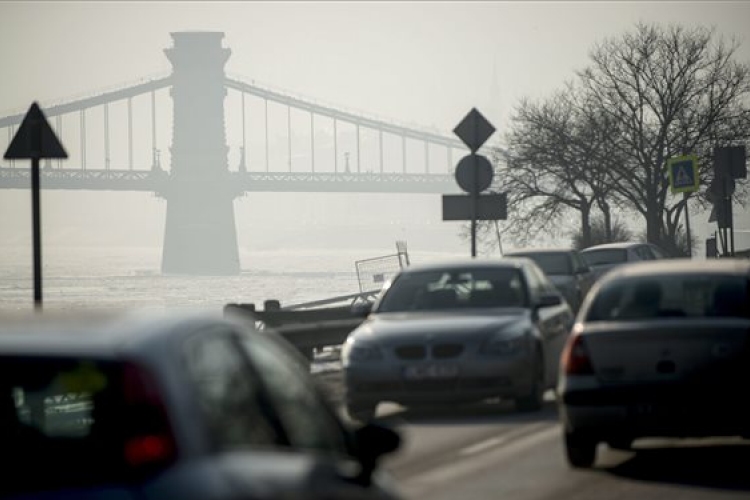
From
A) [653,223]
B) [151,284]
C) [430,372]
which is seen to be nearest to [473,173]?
[430,372]

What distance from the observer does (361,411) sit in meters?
17.4

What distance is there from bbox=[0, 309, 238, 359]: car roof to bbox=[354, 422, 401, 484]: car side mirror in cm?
63

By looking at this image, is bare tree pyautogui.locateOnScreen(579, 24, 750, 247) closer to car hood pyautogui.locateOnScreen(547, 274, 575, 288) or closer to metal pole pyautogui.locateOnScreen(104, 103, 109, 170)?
car hood pyautogui.locateOnScreen(547, 274, 575, 288)

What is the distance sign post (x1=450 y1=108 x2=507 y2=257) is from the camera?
27.0 m

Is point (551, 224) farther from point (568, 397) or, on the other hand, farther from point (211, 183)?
point (211, 183)

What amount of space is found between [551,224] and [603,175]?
3.76 m

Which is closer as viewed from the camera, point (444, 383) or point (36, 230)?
point (444, 383)

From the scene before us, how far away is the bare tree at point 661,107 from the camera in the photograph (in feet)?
213

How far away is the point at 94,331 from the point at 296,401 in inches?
32.7

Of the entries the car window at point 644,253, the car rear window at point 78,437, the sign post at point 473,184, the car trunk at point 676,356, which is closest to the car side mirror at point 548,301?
the car trunk at point 676,356

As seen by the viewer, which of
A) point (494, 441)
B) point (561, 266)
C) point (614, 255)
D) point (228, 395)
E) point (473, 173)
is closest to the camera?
point (228, 395)

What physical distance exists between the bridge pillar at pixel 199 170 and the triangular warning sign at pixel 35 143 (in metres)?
127

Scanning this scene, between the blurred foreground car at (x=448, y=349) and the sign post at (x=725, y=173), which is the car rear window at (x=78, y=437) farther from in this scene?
the sign post at (x=725, y=173)

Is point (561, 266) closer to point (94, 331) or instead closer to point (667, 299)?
point (667, 299)
